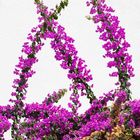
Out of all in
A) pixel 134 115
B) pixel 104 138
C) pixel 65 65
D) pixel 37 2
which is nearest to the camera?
pixel 104 138

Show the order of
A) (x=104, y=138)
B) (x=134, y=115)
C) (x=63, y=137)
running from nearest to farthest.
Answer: (x=104, y=138) → (x=134, y=115) → (x=63, y=137)

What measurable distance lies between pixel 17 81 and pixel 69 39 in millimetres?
1979

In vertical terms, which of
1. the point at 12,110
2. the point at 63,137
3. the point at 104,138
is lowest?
the point at 104,138

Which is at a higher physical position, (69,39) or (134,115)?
(69,39)

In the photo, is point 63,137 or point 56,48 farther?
point 56,48

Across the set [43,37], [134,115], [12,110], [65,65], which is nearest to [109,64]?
[65,65]

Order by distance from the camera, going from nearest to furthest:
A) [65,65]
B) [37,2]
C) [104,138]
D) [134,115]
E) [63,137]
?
[104,138], [134,115], [63,137], [65,65], [37,2]

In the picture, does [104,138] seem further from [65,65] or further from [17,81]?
[17,81]

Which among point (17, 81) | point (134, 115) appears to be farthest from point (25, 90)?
point (134, 115)

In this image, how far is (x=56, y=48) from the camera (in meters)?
12.0

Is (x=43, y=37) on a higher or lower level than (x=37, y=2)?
lower

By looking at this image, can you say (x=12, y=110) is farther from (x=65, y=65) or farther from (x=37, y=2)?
(x=37, y=2)

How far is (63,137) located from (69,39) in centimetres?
324

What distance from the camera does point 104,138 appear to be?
7.24 m
